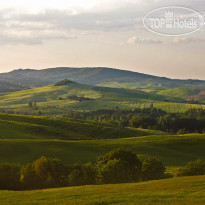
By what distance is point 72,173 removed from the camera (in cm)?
5631

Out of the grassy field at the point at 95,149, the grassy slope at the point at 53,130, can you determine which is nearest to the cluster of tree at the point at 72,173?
the grassy field at the point at 95,149

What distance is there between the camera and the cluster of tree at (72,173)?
5369cm

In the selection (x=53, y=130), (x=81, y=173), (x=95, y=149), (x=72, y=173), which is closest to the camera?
(x=72, y=173)

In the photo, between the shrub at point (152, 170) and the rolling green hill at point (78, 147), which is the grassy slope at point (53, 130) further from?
the shrub at point (152, 170)

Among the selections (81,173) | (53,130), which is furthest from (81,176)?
(53,130)

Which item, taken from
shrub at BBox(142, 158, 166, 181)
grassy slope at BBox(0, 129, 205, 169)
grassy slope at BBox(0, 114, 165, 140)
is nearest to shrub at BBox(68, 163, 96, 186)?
shrub at BBox(142, 158, 166, 181)

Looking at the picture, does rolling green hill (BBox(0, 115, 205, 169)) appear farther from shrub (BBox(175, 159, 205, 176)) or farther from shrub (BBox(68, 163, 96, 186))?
shrub (BBox(175, 159, 205, 176))

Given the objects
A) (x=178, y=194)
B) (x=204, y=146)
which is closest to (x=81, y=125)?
(x=204, y=146)

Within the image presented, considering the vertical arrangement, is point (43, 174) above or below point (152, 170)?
below

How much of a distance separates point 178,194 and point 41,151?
6310 centimetres

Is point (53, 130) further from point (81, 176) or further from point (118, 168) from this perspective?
point (118, 168)

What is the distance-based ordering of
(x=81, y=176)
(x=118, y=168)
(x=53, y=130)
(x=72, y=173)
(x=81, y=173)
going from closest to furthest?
1. (x=118, y=168)
2. (x=72, y=173)
3. (x=81, y=176)
4. (x=81, y=173)
5. (x=53, y=130)

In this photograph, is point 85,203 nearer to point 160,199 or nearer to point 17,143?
point 160,199

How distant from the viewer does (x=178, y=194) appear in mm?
32969
